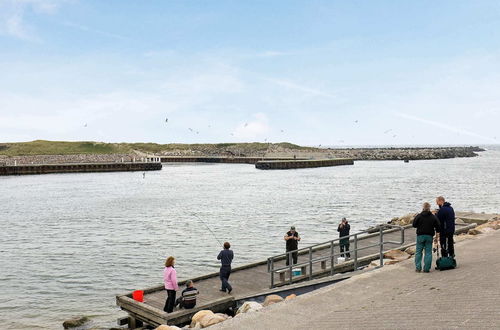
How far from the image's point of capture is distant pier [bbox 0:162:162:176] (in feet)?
344

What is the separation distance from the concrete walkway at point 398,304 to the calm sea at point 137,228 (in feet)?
29.0

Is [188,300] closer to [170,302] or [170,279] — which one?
[170,302]

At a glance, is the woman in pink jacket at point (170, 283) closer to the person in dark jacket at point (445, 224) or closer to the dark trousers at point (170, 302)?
the dark trousers at point (170, 302)

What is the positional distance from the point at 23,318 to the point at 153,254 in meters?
9.76

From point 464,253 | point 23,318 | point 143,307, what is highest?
point 464,253

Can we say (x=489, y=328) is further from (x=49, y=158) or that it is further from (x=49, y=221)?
(x=49, y=158)

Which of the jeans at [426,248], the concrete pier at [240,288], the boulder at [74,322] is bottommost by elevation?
the boulder at [74,322]

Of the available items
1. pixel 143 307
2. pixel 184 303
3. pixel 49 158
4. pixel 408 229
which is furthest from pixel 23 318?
pixel 49 158

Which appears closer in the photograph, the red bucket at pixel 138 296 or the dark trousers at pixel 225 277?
the red bucket at pixel 138 296

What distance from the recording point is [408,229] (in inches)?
888

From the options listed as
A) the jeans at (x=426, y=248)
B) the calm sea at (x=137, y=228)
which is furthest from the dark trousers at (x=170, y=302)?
the jeans at (x=426, y=248)

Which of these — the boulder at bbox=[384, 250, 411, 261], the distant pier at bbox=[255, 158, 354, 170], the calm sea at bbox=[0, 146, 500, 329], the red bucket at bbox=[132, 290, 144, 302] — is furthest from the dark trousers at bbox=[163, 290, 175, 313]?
the distant pier at bbox=[255, 158, 354, 170]

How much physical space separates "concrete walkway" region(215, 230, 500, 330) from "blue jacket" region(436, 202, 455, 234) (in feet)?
3.20

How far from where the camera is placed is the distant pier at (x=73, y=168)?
344ft
